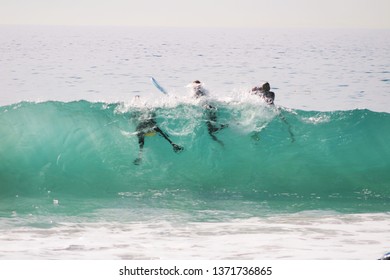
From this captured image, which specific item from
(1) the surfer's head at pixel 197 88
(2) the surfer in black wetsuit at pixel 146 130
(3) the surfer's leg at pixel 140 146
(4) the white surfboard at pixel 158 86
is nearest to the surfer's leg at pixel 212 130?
(2) the surfer in black wetsuit at pixel 146 130

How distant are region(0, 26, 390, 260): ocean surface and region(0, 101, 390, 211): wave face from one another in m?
0.01

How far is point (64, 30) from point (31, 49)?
366 millimetres

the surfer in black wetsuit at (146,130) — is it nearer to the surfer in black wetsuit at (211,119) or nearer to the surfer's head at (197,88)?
the surfer in black wetsuit at (211,119)

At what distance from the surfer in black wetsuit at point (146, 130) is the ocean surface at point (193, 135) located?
0.14 ft

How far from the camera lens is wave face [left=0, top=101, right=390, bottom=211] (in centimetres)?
659

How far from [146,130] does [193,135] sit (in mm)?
468

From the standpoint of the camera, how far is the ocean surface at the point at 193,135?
580 centimetres

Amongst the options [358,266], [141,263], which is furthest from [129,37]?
[358,266]

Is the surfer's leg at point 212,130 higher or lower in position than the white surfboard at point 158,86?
lower

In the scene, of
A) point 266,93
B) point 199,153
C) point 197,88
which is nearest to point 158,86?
point 197,88

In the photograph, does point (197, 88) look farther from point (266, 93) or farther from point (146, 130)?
point (146, 130)

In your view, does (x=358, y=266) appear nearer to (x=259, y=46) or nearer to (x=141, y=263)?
(x=141, y=263)

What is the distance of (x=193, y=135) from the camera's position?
23.4 ft

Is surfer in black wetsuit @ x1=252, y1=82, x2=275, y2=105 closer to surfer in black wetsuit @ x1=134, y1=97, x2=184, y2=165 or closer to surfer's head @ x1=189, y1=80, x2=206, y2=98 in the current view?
surfer's head @ x1=189, y1=80, x2=206, y2=98
